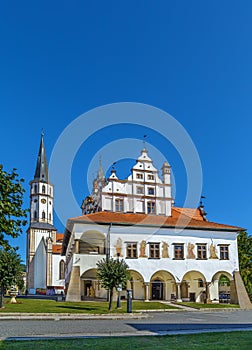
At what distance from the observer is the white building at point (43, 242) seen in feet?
283

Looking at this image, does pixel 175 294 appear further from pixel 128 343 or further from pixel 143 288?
pixel 128 343

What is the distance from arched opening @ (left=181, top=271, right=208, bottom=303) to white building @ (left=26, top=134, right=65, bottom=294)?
41.7 m

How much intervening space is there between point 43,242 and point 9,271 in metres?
64.5

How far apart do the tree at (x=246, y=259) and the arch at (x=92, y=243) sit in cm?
1779

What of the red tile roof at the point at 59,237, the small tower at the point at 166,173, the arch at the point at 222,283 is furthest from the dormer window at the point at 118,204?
the red tile roof at the point at 59,237

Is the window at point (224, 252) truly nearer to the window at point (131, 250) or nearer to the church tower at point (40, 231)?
the window at point (131, 250)

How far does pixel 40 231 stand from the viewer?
9319 centimetres

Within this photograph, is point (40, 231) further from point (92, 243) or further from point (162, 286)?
point (162, 286)

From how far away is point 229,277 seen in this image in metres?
43.2

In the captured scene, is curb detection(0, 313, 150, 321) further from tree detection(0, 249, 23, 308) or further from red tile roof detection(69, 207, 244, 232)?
red tile roof detection(69, 207, 244, 232)

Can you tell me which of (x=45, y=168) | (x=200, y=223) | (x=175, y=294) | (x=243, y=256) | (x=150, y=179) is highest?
(x=45, y=168)

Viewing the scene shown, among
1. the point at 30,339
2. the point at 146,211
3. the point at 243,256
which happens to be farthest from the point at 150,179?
the point at 30,339

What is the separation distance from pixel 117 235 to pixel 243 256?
1892cm

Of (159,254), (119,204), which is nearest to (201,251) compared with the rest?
(159,254)
